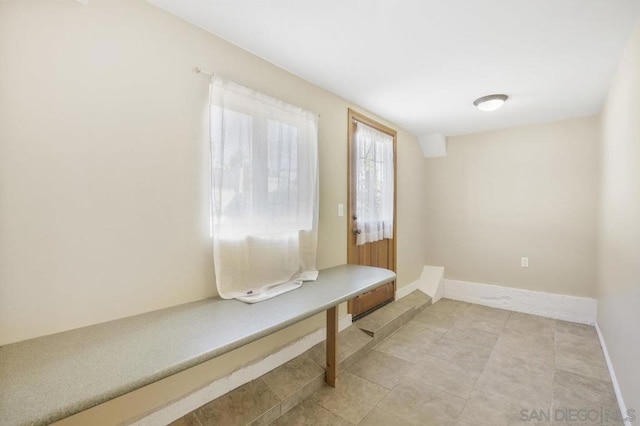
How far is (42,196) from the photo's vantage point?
1156 mm

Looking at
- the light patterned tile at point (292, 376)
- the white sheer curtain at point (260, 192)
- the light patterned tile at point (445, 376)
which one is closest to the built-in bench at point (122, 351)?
the white sheer curtain at point (260, 192)

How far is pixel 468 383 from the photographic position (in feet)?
6.82

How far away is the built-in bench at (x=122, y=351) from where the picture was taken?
83 cm

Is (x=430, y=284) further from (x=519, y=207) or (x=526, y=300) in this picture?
(x=519, y=207)

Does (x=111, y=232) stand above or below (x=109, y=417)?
above

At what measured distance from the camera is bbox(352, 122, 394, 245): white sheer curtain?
2863 millimetres

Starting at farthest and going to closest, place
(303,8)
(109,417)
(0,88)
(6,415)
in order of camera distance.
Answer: (303,8), (109,417), (0,88), (6,415)

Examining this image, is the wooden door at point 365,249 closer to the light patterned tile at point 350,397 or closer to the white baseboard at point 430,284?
the white baseboard at point 430,284

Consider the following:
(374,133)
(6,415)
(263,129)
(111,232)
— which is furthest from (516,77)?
(6,415)

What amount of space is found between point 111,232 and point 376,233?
2.37m

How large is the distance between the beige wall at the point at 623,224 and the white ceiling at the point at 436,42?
Result: 0.79 ft

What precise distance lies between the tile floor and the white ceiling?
7.17 feet

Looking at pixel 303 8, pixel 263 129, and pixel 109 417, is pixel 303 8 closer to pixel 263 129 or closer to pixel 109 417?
pixel 263 129

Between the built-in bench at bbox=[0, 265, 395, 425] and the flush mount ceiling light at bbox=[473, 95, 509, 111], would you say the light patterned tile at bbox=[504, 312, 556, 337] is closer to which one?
the flush mount ceiling light at bbox=[473, 95, 509, 111]
